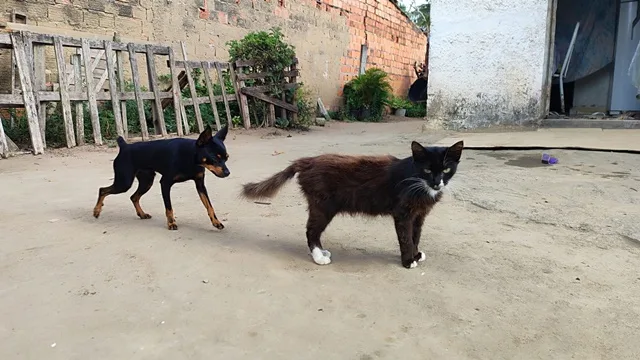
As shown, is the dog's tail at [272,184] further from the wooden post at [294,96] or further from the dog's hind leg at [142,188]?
the wooden post at [294,96]

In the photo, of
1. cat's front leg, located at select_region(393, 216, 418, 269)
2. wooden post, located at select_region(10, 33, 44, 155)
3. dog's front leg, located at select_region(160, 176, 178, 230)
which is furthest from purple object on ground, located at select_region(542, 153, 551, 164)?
wooden post, located at select_region(10, 33, 44, 155)

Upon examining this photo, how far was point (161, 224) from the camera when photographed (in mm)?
3482

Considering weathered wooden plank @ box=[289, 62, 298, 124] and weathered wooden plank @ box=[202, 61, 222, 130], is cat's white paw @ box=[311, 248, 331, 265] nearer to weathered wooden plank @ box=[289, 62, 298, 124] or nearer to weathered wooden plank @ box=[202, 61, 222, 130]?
weathered wooden plank @ box=[202, 61, 222, 130]

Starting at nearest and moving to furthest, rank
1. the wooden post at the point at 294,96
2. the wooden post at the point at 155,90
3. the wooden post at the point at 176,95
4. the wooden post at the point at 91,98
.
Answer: the wooden post at the point at 91,98, the wooden post at the point at 155,90, the wooden post at the point at 176,95, the wooden post at the point at 294,96

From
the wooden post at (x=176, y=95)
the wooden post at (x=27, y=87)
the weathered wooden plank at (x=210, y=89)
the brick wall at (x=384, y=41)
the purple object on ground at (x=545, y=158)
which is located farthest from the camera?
the brick wall at (x=384, y=41)

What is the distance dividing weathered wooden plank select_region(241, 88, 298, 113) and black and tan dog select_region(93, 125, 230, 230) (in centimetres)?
698

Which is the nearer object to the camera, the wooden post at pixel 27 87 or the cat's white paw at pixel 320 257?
the cat's white paw at pixel 320 257

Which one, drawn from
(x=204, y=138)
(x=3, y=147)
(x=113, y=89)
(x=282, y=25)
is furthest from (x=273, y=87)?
(x=204, y=138)

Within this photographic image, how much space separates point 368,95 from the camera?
15.3 m

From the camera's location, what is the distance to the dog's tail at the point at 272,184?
2.94 meters

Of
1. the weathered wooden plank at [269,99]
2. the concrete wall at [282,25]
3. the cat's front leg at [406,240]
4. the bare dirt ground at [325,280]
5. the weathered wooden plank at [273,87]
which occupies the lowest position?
the bare dirt ground at [325,280]

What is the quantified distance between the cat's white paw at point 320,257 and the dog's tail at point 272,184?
1.59 feet

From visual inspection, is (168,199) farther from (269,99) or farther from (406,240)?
(269,99)

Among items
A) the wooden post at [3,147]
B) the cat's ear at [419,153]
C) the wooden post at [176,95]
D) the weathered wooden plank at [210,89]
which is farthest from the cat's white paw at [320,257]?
the weathered wooden plank at [210,89]
